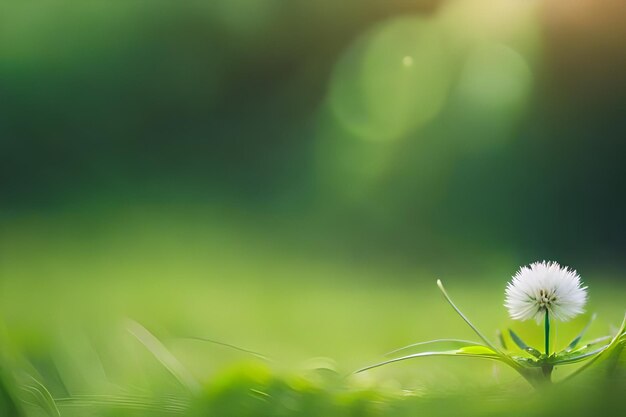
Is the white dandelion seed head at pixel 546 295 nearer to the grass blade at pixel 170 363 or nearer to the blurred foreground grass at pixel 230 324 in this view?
the blurred foreground grass at pixel 230 324

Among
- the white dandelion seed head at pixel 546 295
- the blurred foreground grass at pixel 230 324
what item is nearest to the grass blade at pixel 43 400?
the blurred foreground grass at pixel 230 324


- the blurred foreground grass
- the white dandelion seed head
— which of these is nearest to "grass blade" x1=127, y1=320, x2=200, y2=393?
the blurred foreground grass

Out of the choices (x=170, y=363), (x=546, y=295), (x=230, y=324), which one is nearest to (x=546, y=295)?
(x=546, y=295)

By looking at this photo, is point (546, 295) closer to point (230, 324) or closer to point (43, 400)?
point (43, 400)

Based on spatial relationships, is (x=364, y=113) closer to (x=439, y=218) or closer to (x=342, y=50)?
(x=342, y=50)

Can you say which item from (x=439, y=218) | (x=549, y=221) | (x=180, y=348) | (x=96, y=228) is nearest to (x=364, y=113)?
(x=439, y=218)

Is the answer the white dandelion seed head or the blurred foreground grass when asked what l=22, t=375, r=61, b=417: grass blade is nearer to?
the blurred foreground grass

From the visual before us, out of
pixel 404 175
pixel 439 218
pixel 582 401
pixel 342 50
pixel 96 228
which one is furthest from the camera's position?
pixel 342 50
